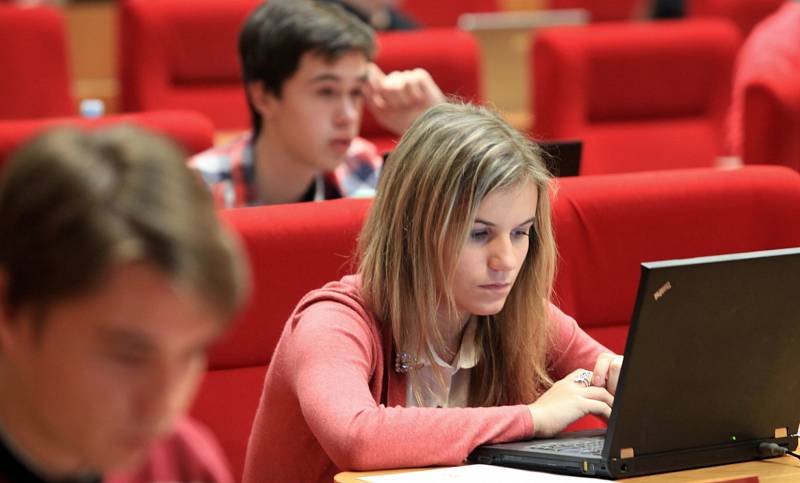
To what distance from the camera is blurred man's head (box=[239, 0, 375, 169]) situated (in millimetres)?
3197

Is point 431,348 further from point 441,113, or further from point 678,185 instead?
point 678,185

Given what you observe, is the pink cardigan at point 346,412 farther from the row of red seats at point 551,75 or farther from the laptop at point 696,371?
the row of red seats at point 551,75

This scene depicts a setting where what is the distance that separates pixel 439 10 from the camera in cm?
594

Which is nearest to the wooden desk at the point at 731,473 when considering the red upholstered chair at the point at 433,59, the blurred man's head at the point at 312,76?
the blurred man's head at the point at 312,76

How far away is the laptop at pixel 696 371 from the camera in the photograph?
170 centimetres

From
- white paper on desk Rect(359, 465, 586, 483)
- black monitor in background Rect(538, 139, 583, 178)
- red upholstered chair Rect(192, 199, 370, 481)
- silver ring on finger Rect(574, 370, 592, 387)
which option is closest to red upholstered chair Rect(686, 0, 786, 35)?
black monitor in background Rect(538, 139, 583, 178)

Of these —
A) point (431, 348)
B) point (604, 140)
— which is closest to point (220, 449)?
point (431, 348)

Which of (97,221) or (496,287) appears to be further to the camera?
(496,287)

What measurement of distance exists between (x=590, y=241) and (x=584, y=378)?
18.9 inches

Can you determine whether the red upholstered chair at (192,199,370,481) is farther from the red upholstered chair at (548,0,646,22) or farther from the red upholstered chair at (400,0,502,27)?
the red upholstered chair at (548,0,646,22)

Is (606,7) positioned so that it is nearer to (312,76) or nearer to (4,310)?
(312,76)

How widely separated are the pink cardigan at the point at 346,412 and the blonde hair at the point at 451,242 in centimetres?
5

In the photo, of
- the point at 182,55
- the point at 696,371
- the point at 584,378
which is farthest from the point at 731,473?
the point at 182,55

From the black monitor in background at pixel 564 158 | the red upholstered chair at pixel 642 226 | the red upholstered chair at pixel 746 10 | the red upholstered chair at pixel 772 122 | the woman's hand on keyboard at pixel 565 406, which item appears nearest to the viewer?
the woman's hand on keyboard at pixel 565 406
